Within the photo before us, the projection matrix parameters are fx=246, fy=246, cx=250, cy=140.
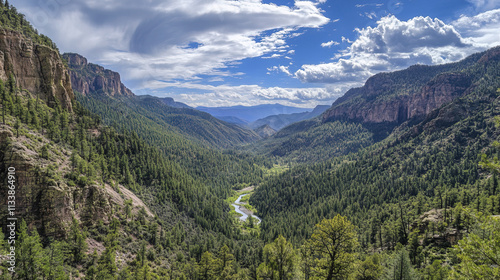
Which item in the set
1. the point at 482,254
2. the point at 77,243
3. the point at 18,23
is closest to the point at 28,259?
the point at 77,243

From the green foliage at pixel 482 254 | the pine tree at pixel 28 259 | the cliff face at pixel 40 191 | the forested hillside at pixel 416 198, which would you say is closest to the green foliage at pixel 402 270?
the forested hillside at pixel 416 198

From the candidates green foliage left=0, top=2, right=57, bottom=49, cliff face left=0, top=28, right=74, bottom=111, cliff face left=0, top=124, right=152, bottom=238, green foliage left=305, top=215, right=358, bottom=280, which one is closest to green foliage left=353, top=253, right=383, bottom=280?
green foliage left=305, top=215, right=358, bottom=280

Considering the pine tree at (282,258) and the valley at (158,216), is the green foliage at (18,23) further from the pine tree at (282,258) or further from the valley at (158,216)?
the pine tree at (282,258)

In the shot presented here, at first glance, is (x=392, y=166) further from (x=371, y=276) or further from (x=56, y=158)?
(x=56, y=158)

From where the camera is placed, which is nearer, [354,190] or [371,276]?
[371,276]

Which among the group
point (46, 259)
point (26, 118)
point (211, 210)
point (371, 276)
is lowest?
point (211, 210)

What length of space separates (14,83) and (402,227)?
147 meters

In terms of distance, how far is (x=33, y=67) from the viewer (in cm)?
9419

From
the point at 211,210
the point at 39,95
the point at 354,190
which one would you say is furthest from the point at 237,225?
the point at 39,95

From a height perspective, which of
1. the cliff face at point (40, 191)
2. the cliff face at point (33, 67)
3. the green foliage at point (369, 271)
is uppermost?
the cliff face at point (33, 67)

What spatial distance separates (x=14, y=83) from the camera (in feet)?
283

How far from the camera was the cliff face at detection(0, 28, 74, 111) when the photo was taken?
86.9 meters

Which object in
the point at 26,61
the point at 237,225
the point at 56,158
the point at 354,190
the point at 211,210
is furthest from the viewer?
the point at 354,190

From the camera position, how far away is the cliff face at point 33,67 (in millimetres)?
86875
